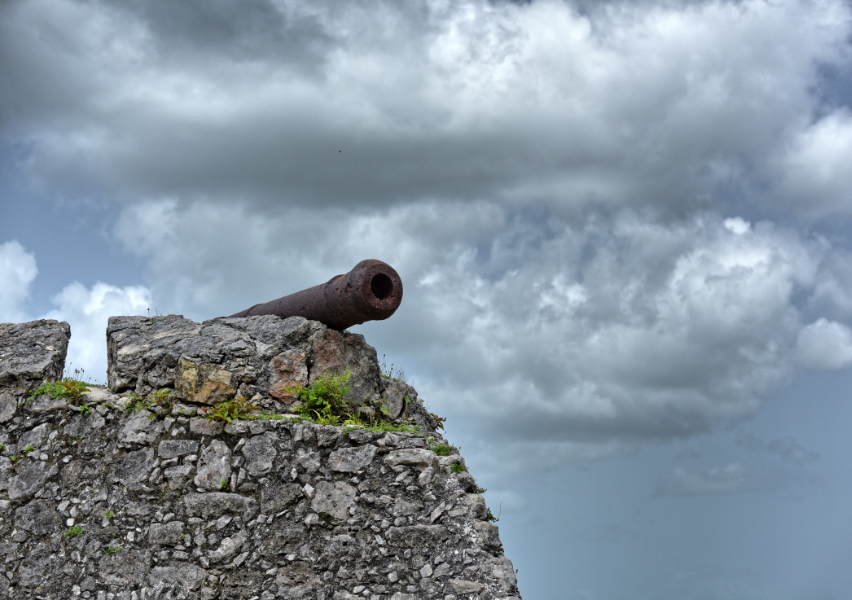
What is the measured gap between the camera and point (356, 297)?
9680 millimetres

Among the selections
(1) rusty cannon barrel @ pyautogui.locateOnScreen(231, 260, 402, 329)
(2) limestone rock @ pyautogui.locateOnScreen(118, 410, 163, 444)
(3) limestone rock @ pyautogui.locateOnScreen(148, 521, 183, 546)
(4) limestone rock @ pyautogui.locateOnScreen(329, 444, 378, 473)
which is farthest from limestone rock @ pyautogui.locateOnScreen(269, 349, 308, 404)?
(3) limestone rock @ pyautogui.locateOnScreen(148, 521, 183, 546)

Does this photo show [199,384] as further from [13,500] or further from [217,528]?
[13,500]

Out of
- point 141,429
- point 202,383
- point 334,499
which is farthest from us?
point 202,383

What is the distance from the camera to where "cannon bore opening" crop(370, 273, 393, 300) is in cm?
993

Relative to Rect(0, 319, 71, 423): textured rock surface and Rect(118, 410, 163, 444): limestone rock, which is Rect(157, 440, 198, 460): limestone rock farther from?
Rect(0, 319, 71, 423): textured rock surface

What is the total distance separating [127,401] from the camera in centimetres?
916

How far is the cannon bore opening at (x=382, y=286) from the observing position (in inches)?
391

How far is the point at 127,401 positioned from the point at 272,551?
2.85 metres

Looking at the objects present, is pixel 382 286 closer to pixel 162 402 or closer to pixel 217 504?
pixel 162 402

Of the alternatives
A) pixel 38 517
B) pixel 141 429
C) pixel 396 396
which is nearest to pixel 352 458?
pixel 396 396

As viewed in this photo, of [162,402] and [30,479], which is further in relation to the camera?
[162,402]

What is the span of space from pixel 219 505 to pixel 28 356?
3888mm

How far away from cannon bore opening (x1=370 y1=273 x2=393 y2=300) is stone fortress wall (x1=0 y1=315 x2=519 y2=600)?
197 cm

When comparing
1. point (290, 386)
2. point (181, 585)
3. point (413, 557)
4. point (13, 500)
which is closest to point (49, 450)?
point (13, 500)
